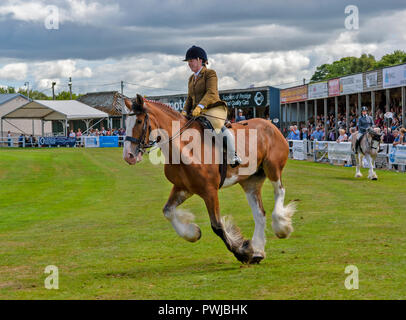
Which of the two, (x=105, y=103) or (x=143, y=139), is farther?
(x=105, y=103)

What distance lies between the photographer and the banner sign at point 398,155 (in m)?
25.5

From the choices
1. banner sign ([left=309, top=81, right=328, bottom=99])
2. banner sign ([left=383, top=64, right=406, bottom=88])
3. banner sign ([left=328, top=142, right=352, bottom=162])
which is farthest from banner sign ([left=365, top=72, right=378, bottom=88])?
banner sign ([left=309, top=81, right=328, bottom=99])

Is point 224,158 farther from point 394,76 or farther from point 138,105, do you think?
point 394,76

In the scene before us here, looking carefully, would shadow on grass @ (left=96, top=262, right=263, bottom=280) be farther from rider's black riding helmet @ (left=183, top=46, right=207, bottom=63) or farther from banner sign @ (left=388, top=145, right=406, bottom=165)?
banner sign @ (left=388, top=145, right=406, bottom=165)

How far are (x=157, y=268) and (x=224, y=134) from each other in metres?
2.21

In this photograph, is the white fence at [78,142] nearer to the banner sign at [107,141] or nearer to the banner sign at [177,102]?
the banner sign at [107,141]

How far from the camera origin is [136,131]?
800 centimetres

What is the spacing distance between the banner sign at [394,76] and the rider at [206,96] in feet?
76.7

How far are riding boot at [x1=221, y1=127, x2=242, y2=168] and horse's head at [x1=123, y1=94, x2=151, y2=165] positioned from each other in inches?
51.9

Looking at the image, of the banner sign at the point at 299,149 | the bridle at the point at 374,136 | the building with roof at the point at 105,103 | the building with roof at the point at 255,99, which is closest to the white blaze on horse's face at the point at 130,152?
the bridle at the point at 374,136

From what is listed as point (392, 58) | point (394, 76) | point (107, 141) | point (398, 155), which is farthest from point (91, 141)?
point (392, 58)

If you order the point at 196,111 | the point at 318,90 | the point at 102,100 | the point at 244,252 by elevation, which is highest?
the point at 102,100

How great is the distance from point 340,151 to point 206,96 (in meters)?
23.7

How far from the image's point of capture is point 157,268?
8.41 metres
